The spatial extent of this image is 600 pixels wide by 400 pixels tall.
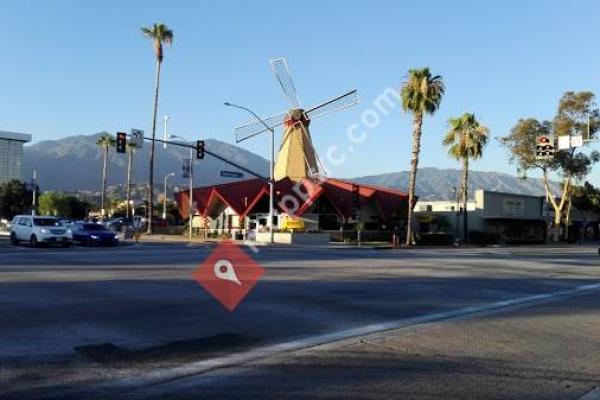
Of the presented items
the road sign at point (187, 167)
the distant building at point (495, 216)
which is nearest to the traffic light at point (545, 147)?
the road sign at point (187, 167)

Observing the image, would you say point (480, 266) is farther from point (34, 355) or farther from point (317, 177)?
point (317, 177)

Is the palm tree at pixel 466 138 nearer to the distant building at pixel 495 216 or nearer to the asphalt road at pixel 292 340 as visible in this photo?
the distant building at pixel 495 216

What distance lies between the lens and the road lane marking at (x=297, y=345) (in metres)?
7.48

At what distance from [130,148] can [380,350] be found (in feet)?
290

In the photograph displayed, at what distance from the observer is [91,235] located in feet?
134

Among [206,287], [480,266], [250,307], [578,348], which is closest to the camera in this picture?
[578,348]

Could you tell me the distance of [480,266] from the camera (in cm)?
2861

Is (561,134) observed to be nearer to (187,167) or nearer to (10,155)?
(187,167)

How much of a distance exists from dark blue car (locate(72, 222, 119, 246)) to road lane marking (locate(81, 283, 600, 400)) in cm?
2974

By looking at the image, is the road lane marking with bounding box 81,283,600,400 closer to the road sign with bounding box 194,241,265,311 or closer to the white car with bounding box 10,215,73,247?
the road sign with bounding box 194,241,265,311

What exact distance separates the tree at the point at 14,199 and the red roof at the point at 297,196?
187ft

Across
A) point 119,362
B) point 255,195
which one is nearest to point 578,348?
point 119,362

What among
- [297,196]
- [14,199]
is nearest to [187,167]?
[297,196]

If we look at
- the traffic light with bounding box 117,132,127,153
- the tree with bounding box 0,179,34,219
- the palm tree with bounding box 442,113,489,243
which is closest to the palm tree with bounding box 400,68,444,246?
the palm tree with bounding box 442,113,489,243
